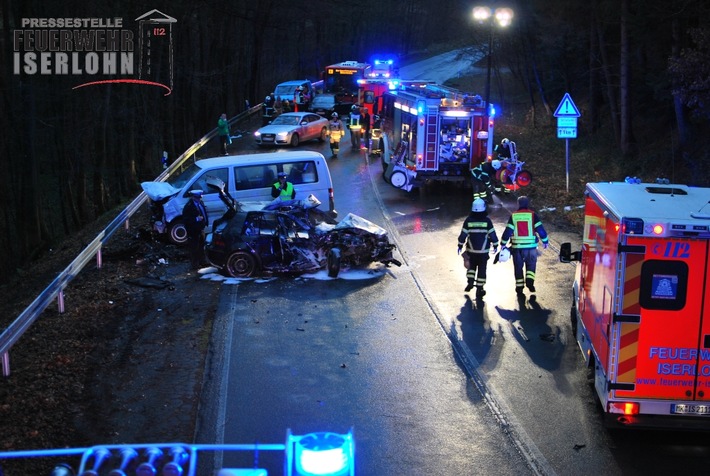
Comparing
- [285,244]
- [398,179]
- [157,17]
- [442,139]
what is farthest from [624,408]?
[157,17]

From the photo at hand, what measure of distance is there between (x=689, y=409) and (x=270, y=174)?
12.7 metres

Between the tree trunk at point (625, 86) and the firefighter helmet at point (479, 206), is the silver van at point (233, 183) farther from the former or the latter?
the tree trunk at point (625, 86)

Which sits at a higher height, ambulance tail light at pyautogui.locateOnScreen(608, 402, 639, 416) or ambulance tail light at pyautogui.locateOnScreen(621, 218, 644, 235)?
ambulance tail light at pyautogui.locateOnScreen(621, 218, 644, 235)

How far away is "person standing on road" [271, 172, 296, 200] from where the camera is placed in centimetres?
1775

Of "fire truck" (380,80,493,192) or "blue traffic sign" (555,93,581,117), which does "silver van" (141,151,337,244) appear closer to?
"fire truck" (380,80,493,192)

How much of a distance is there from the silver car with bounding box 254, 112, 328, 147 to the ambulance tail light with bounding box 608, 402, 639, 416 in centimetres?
2493

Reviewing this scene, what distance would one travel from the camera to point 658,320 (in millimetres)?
7629

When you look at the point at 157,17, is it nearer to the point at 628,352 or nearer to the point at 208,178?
the point at 208,178

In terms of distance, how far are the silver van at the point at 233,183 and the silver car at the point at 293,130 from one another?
1273 centimetres

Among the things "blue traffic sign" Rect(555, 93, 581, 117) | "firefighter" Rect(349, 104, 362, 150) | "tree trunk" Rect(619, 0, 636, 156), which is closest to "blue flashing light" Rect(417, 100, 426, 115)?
"blue traffic sign" Rect(555, 93, 581, 117)

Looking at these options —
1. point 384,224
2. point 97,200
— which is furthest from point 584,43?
point 97,200

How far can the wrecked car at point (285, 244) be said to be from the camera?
15055mm

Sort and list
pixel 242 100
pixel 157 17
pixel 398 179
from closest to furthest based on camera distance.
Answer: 1. pixel 398 179
2. pixel 157 17
3. pixel 242 100

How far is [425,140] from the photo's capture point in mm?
23156
